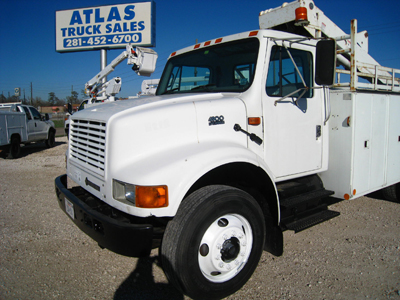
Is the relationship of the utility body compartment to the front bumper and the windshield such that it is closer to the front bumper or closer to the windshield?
the windshield

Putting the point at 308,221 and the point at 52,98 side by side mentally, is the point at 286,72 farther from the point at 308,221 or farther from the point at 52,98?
the point at 52,98

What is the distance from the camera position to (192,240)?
2.37 metres

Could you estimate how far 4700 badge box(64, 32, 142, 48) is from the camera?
17.6 metres

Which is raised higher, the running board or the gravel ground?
the running board

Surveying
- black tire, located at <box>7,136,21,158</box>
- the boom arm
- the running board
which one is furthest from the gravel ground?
black tire, located at <box>7,136,21,158</box>

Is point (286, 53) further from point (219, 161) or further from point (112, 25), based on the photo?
point (112, 25)

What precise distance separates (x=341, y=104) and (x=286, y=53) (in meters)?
1.01

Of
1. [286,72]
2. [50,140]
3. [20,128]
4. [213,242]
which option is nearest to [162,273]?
[213,242]

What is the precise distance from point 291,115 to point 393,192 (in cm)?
315

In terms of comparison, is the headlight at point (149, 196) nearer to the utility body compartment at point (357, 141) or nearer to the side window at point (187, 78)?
the side window at point (187, 78)

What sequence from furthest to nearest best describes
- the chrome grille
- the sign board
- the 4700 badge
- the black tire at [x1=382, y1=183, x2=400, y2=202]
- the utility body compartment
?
the 4700 badge → the sign board → the black tire at [x1=382, y1=183, x2=400, y2=202] → the utility body compartment → the chrome grille

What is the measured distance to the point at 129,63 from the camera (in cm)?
1109

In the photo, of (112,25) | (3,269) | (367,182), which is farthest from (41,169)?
(112,25)

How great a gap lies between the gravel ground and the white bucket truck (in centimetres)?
43
